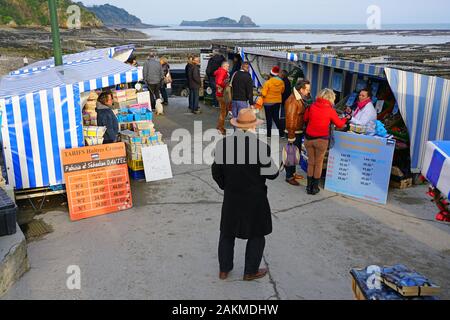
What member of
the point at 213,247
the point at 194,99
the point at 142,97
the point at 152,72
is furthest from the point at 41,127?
the point at 194,99

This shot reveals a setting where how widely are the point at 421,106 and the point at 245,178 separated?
420 cm

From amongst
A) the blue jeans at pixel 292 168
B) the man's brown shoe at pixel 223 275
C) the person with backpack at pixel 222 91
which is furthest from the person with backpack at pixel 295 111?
the person with backpack at pixel 222 91

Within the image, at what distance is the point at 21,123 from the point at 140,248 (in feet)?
8.48

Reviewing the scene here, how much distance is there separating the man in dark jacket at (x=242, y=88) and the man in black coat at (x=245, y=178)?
18.5 feet

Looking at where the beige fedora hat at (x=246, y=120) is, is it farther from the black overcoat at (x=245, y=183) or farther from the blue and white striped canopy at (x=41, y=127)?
the blue and white striped canopy at (x=41, y=127)

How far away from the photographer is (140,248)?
17.2ft

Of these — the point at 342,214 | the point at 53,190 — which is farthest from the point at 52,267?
the point at 342,214

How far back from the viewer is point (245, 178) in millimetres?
4086

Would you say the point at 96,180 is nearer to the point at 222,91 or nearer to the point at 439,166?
the point at 439,166

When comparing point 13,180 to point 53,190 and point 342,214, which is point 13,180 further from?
point 342,214

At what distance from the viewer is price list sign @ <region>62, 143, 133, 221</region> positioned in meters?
5.99

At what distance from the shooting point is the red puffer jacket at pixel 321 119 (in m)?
6.45

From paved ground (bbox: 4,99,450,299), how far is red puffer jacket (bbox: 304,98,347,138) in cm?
111
